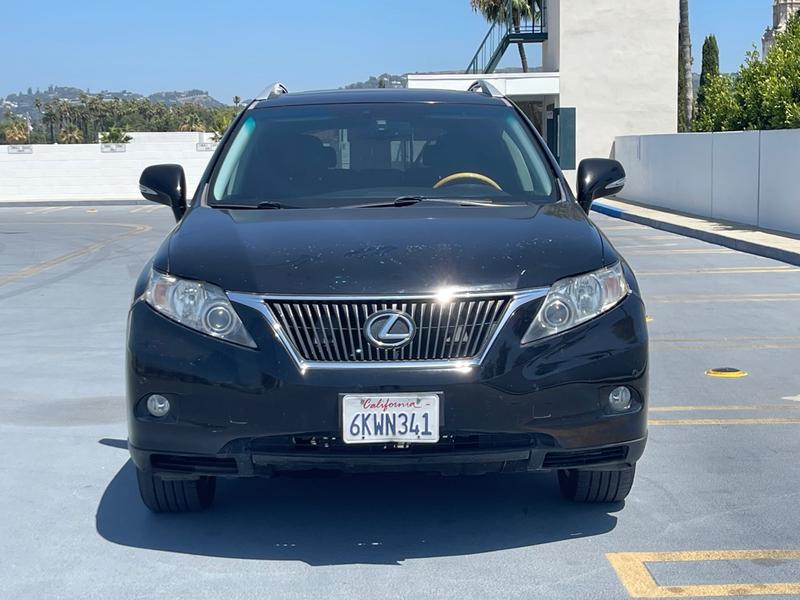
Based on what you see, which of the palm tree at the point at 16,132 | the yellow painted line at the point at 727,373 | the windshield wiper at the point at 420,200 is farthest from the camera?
the palm tree at the point at 16,132

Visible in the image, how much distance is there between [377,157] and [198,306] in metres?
1.64

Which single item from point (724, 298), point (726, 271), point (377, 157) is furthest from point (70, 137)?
point (377, 157)

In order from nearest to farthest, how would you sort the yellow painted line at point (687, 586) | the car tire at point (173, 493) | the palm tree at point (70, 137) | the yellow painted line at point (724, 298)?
the yellow painted line at point (687, 586)
the car tire at point (173, 493)
the yellow painted line at point (724, 298)
the palm tree at point (70, 137)

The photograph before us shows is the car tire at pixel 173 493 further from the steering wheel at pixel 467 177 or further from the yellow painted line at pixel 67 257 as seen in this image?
the yellow painted line at pixel 67 257

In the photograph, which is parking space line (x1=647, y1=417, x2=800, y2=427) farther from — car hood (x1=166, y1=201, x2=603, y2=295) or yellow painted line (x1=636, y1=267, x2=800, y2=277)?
yellow painted line (x1=636, y1=267, x2=800, y2=277)

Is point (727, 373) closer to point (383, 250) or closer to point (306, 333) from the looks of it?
point (383, 250)

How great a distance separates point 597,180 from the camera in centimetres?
552

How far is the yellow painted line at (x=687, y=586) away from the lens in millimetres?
3807

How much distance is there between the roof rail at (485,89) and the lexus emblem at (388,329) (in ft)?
7.92

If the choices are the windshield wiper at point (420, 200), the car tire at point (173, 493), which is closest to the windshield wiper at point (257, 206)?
the windshield wiper at point (420, 200)

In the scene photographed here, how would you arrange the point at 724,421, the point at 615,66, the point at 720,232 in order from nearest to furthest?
the point at 724,421 → the point at 720,232 → the point at 615,66

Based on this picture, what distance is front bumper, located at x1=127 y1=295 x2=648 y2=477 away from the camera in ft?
12.8

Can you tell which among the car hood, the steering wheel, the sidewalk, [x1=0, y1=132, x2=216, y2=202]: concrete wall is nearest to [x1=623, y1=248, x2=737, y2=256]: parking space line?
the sidewalk

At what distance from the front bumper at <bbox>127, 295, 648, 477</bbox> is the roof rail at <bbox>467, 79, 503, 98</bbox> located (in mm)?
2311
